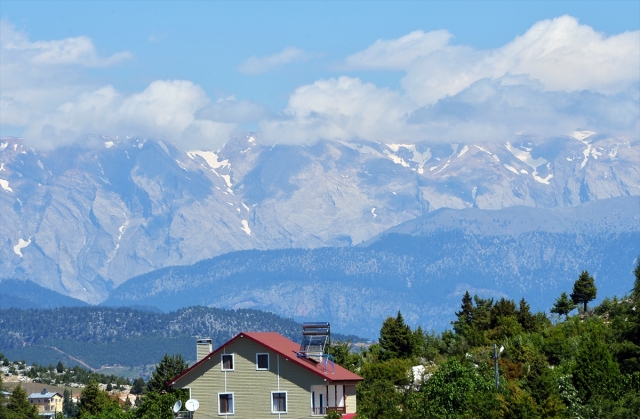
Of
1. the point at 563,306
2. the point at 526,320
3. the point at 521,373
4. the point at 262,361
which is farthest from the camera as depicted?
the point at 563,306

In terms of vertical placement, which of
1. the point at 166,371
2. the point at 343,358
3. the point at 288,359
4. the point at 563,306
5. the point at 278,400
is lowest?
the point at 278,400

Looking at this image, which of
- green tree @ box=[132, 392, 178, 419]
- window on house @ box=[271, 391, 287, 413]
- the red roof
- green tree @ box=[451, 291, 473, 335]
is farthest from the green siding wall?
green tree @ box=[451, 291, 473, 335]

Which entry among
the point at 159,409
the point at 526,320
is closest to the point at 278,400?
the point at 159,409

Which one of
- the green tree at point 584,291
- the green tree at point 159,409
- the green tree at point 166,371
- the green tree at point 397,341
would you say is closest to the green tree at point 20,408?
the green tree at point 166,371

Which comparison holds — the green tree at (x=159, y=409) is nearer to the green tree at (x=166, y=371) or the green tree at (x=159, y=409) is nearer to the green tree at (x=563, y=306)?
the green tree at (x=563, y=306)

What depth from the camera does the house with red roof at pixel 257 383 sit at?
74375 mm

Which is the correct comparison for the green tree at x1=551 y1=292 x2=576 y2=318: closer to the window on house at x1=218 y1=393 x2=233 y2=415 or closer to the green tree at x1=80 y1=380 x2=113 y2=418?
the green tree at x1=80 y1=380 x2=113 y2=418

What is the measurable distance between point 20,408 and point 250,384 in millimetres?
74336

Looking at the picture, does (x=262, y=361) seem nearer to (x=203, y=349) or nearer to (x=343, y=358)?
(x=203, y=349)

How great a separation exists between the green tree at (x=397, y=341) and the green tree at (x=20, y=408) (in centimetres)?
3610

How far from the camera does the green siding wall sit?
74.4 metres

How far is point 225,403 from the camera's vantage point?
75188 mm

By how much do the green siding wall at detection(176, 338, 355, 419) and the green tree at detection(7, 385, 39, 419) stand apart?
5842 centimetres

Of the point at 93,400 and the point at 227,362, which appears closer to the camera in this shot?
the point at 227,362
